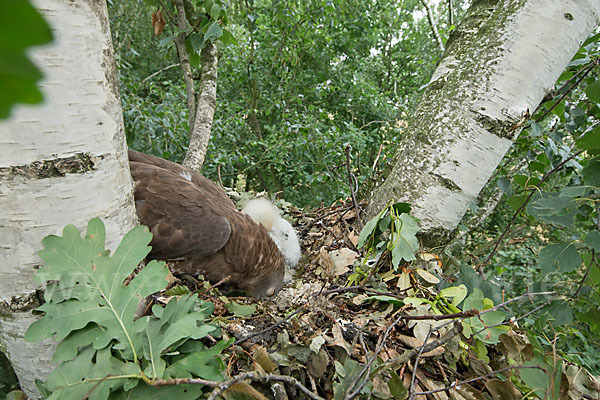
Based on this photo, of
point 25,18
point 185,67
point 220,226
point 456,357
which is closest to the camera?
point 25,18

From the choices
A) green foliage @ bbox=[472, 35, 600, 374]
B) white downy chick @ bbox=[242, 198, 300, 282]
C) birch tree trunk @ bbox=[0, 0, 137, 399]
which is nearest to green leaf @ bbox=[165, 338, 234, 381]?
birch tree trunk @ bbox=[0, 0, 137, 399]

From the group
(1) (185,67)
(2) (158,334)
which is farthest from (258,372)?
(1) (185,67)

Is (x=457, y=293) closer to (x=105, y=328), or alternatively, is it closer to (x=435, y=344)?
(x=435, y=344)

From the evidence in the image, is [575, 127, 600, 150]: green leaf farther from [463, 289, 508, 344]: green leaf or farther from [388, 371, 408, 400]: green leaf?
[388, 371, 408, 400]: green leaf

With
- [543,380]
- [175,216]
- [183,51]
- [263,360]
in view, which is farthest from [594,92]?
[183,51]

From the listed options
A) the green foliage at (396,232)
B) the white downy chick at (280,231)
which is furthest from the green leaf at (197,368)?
the white downy chick at (280,231)

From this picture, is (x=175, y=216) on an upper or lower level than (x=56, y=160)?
lower

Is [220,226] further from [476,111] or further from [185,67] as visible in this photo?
[185,67]

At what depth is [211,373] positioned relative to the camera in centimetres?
68

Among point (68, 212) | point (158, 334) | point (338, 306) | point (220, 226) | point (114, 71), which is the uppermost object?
point (114, 71)

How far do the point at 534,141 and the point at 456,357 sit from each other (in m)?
1.24

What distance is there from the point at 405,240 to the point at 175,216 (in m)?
0.94

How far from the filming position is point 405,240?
1.11 meters

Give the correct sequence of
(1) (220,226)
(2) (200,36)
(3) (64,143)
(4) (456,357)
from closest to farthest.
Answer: (3) (64,143) → (4) (456,357) → (1) (220,226) → (2) (200,36)
